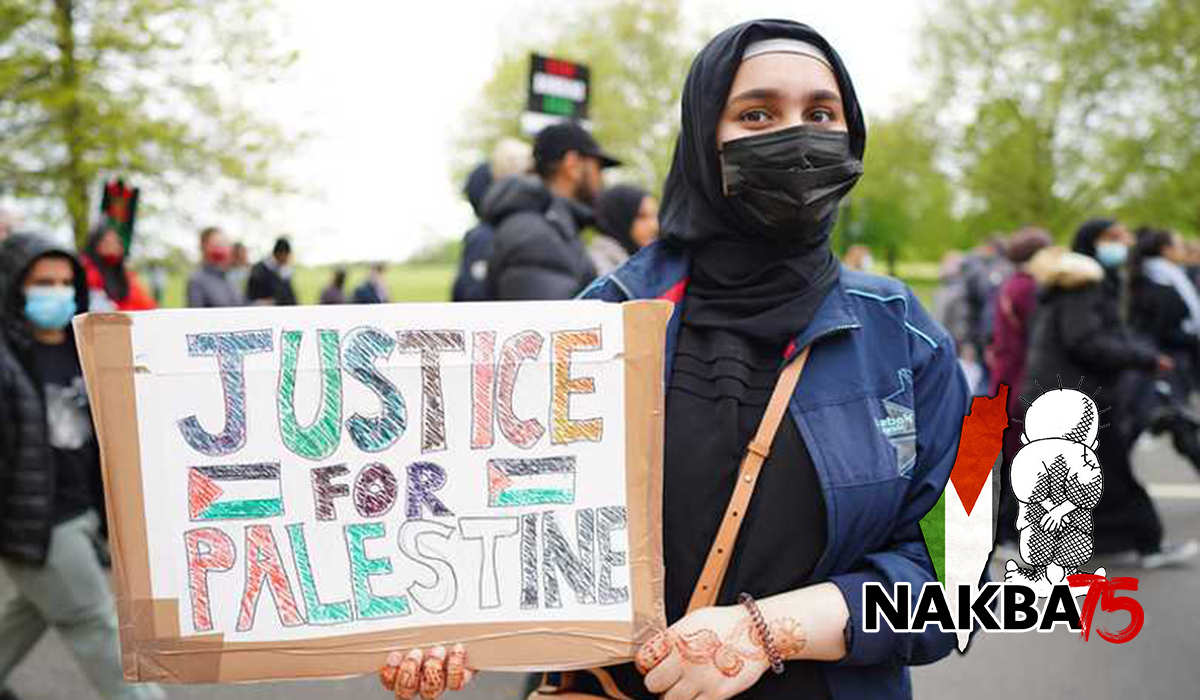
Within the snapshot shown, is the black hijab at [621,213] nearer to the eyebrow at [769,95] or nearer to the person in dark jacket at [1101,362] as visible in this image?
the person in dark jacket at [1101,362]

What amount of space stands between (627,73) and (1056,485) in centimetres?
3224

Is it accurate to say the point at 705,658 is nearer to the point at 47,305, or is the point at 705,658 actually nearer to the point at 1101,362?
the point at 47,305

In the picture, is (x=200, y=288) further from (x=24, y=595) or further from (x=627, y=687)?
(x=627, y=687)

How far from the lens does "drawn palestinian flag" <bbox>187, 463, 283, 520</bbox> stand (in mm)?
1550

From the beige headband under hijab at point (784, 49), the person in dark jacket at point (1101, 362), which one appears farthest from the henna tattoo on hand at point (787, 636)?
the person in dark jacket at point (1101, 362)

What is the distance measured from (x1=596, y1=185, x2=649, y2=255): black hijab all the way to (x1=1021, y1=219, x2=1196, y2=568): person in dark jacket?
8.08ft

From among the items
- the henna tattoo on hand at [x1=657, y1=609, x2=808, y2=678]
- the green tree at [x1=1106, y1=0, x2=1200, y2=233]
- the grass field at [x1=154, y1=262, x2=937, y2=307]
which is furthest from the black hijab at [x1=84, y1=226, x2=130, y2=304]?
the green tree at [x1=1106, y1=0, x2=1200, y2=233]

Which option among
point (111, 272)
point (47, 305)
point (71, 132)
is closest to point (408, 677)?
point (47, 305)

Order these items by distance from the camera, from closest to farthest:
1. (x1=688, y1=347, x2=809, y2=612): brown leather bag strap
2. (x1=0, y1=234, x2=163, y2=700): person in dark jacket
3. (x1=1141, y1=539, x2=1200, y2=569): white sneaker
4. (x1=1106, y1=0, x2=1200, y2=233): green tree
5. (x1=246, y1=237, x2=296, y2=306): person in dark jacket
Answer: (x1=688, y1=347, x2=809, y2=612): brown leather bag strap, (x1=0, y1=234, x2=163, y2=700): person in dark jacket, (x1=1141, y1=539, x2=1200, y2=569): white sneaker, (x1=246, y1=237, x2=296, y2=306): person in dark jacket, (x1=1106, y1=0, x2=1200, y2=233): green tree

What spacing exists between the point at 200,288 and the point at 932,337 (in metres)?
7.93

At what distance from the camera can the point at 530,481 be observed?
5.23 feet

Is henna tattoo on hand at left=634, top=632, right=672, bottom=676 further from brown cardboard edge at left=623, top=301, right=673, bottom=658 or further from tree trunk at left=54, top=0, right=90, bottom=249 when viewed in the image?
tree trunk at left=54, top=0, right=90, bottom=249

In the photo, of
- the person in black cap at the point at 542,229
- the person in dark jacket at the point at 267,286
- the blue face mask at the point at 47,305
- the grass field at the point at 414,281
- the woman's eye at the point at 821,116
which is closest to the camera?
the woman's eye at the point at 821,116

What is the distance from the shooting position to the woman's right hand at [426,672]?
152 centimetres
